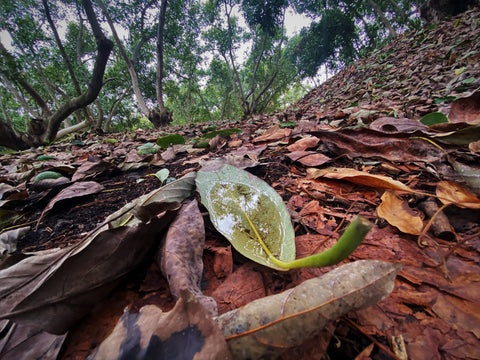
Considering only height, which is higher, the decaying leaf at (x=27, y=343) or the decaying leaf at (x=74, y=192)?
the decaying leaf at (x=74, y=192)

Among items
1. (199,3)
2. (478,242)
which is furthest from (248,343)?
(199,3)

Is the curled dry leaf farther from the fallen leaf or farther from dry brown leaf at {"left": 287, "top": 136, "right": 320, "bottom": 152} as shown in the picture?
dry brown leaf at {"left": 287, "top": 136, "right": 320, "bottom": 152}

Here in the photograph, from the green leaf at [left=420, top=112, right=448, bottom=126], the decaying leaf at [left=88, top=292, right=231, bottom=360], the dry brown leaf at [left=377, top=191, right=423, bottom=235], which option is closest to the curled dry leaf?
the decaying leaf at [left=88, top=292, right=231, bottom=360]

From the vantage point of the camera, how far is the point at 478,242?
444 mm

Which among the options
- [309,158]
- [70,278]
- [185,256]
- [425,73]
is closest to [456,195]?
[309,158]

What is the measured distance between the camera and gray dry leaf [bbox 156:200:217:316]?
408 millimetres

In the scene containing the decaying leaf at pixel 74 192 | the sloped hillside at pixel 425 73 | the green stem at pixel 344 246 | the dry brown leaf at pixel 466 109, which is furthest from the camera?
the sloped hillside at pixel 425 73

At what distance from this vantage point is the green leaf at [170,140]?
5.29 ft

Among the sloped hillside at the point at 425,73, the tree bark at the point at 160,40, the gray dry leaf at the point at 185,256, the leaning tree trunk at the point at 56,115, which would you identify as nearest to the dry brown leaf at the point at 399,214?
the gray dry leaf at the point at 185,256

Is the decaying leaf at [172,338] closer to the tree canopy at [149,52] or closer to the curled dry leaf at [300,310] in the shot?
the curled dry leaf at [300,310]

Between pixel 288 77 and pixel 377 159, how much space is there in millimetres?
12476

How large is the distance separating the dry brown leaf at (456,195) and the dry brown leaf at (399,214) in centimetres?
9

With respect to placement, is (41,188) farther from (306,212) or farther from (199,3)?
(199,3)

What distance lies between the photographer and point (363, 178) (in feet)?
2.21
